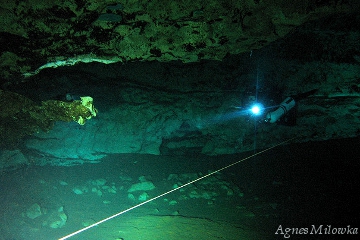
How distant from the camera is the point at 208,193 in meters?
4.91

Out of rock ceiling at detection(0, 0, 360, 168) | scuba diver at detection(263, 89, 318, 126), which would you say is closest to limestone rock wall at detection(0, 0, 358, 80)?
rock ceiling at detection(0, 0, 360, 168)

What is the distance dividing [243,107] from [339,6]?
270 cm

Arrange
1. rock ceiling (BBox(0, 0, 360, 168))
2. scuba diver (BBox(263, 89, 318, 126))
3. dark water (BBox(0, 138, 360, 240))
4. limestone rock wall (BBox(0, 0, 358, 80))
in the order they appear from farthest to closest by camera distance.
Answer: scuba diver (BBox(263, 89, 318, 126))
dark water (BBox(0, 138, 360, 240))
rock ceiling (BBox(0, 0, 360, 168))
limestone rock wall (BBox(0, 0, 358, 80))

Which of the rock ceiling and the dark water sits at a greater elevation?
the rock ceiling

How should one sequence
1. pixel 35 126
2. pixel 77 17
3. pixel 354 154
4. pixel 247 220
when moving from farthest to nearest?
1. pixel 354 154
2. pixel 35 126
3. pixel 247 220
4. pixel 77 17

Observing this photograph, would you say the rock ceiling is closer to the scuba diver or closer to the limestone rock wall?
the limestone rock wall

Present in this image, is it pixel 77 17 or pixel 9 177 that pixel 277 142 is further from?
pixel 9 177

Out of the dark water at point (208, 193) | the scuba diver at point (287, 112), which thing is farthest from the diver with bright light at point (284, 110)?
the dark water at point (208, 193)

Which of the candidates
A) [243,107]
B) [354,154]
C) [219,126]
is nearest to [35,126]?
[219,126]

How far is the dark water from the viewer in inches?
153

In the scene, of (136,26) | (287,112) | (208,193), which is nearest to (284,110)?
(287,112)

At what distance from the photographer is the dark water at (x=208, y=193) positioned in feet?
12.8

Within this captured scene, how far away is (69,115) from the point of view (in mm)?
4723

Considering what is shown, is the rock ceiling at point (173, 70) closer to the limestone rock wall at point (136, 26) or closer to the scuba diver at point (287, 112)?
the limestone rock wall at point (136, 26)
